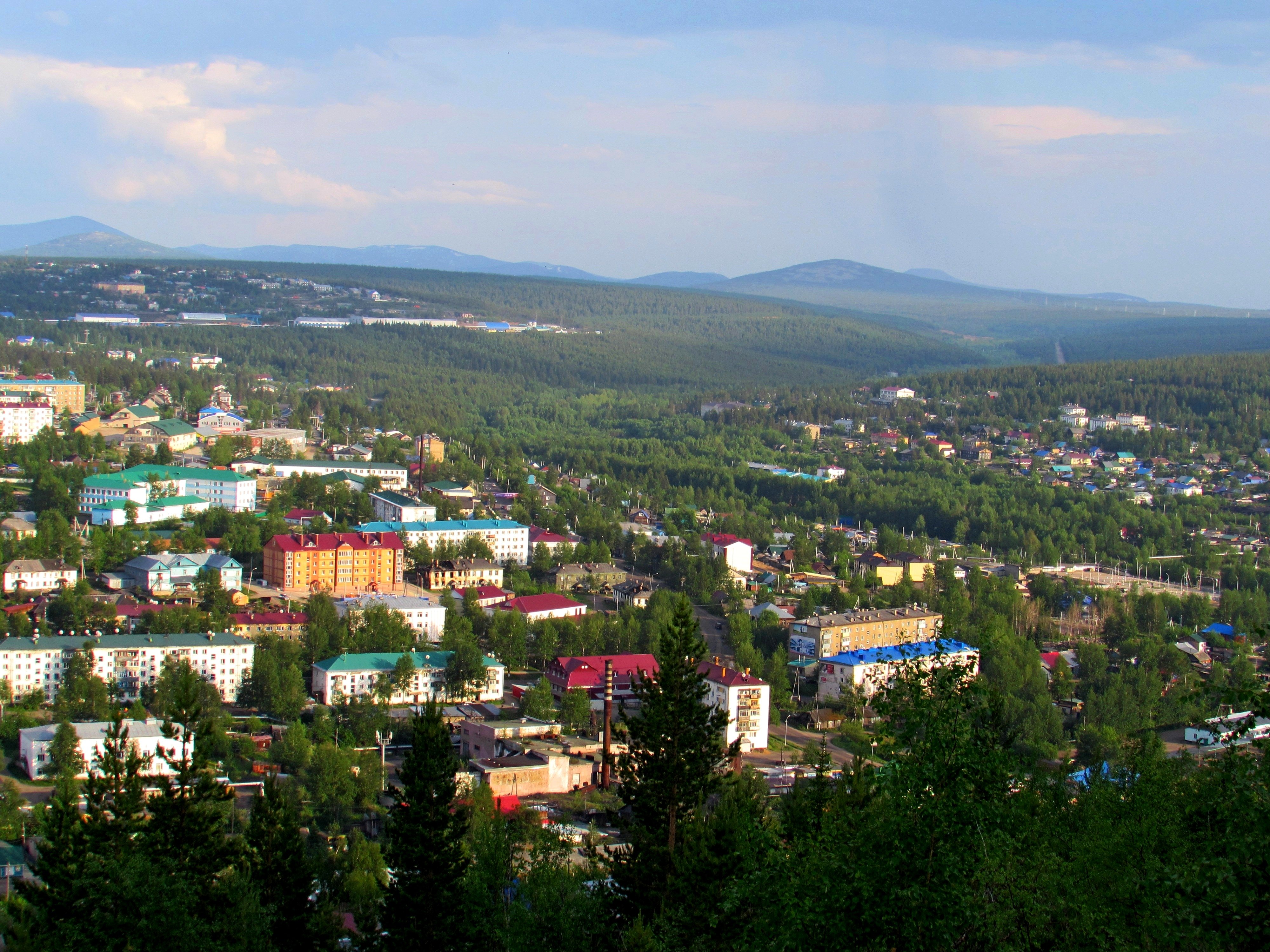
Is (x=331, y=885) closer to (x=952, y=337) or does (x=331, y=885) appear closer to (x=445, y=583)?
(x=445, y=583)

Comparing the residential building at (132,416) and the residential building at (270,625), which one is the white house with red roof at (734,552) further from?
the residential building at (132,416)

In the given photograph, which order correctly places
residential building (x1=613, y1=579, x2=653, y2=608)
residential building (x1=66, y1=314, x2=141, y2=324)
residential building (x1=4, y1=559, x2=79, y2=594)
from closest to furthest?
1. residential building (x1=4, y1=559, x2=79, y2=594)
2. residential building (x1=613, y1=579, x2=653, y2=608)
3. residential building (x1=66, y1=314, x2=141, y2=324)

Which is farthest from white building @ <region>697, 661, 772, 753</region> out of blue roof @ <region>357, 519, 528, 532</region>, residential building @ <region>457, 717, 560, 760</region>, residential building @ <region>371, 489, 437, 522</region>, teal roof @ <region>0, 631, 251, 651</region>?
residential building @ <region>371, 489, 437, 522</region>

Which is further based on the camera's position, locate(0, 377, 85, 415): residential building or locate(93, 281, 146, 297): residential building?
locate(93, 281, 146, 297): residential building

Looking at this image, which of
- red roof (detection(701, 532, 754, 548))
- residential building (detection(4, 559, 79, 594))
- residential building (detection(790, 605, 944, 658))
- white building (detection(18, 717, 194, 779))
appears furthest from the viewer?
red roof (detection(701, 532, 754, 548))

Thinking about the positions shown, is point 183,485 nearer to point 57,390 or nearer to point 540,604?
point 540,604

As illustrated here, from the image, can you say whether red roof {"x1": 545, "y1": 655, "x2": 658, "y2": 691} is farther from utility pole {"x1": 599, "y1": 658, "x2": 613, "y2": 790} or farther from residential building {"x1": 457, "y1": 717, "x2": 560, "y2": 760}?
utility pole {"x1": 599, "y1": 658, "x2": 613, "y2": 790}

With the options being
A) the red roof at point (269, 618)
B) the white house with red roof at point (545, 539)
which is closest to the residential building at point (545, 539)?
the white house with red roof at point (545, 539)
